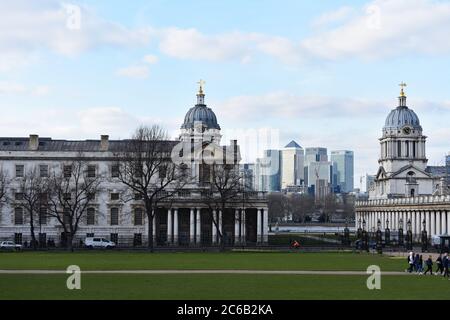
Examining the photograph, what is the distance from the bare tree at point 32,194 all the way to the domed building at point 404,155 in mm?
73230

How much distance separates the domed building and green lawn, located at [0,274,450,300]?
113m

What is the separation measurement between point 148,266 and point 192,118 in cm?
8066

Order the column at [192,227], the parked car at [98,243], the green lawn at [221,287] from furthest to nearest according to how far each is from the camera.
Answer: the column at [192,227] → the parked car at [98,243] → the green lawn at [221,287]

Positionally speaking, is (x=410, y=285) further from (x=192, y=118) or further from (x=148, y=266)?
(x=192, y=118)


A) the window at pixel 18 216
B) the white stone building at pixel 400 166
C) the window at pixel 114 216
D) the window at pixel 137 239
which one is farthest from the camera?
the white stone building at pixel 400 166

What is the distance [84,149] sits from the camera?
381 feet

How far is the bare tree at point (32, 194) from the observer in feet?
333

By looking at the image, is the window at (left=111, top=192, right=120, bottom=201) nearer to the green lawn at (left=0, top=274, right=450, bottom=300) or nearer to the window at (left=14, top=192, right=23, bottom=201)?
the window at (left=14, top=192, right=23, bottom=201)

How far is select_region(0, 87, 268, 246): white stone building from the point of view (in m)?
112

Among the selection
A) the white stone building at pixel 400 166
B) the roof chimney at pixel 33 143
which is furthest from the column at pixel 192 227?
the white stone building at pixel 400 166

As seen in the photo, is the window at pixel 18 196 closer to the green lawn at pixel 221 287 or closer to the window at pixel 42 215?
the window at pixel 42 215

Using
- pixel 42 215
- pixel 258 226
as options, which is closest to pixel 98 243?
pixel 42 215

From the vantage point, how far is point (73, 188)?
108 m
